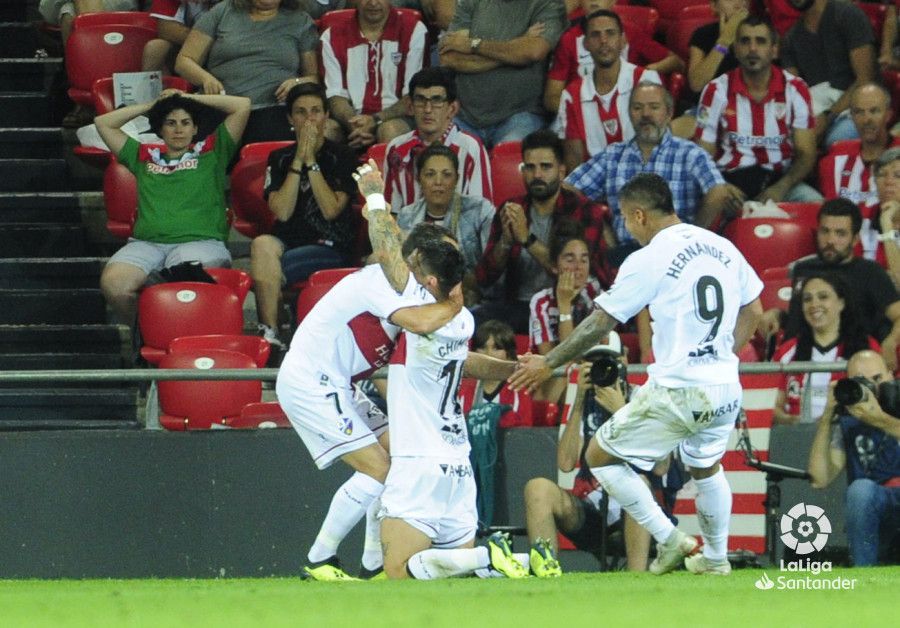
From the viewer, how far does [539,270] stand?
1022 centimetres

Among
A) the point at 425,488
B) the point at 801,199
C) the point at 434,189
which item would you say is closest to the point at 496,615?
the point at 425,488

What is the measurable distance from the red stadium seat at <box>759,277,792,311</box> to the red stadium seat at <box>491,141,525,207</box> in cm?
188

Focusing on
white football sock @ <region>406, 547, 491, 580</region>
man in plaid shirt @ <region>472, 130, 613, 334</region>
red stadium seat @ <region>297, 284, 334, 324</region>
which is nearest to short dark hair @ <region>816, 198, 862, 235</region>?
man in plaid shirt @ <region>472, 130, 613, 334</region>

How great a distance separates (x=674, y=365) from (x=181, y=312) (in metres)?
3.68

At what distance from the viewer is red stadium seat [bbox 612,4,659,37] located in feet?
40.6

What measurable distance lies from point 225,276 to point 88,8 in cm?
336

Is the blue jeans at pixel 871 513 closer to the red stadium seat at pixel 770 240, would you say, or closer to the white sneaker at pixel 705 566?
the white sneaker at pixel 705 566

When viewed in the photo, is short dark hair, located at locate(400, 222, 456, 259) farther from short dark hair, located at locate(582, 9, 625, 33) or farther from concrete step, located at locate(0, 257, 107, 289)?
concrete step, located at locate(0, 257, 107, 289)

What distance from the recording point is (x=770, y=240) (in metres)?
10.4

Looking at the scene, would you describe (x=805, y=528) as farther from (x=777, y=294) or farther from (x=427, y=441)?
(x=427, y=441)

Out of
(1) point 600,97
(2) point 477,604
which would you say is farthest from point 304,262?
(2) point 477,604

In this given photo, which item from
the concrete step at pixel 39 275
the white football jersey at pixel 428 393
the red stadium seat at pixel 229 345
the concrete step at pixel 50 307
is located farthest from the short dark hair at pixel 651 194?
the concrete step at pixel 39 275

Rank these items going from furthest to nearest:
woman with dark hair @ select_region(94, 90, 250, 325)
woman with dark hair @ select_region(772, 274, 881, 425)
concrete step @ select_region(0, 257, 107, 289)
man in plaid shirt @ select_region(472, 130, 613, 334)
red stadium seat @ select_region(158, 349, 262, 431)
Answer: concrete step @ select_region(0, 257, 107, 289) → woman with dark hair @ select_region(94, 90, 250, 325) → man in plaid shirt @ select_region(472, 130, 613, 334) → red stadium seat @ select_region(158, 349, 262, 431) → woman with dark hair @ select_region(772, 274, 881, 425)

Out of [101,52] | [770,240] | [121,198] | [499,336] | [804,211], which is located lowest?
[499,336]
